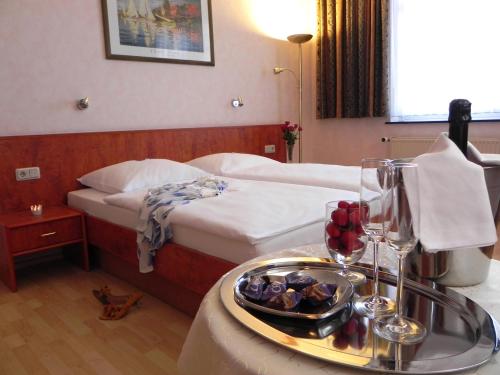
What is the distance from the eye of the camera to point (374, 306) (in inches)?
29.1

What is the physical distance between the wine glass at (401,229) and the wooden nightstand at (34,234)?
226 cm

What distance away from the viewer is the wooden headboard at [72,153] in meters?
2.61

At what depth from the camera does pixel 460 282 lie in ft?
2.69

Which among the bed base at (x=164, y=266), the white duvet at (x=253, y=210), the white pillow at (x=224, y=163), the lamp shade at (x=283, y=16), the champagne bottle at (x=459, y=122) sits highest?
the lamp shade at (x=283, y=16)

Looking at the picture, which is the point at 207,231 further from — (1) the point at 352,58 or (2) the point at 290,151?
(1) the point at 352,58

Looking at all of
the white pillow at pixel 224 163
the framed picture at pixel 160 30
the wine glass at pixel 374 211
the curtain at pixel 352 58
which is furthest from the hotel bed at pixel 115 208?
the curtain at pixel 352 58

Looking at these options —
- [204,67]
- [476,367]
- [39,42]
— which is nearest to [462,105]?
[476,367]

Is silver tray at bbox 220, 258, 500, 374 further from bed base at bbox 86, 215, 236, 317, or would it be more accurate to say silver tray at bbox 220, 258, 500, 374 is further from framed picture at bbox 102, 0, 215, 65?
framed picture at bbox 102, 0, 215, 65

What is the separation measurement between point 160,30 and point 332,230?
2.87 meters

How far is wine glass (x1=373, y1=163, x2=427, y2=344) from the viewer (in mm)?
622

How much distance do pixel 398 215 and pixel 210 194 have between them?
168 cm

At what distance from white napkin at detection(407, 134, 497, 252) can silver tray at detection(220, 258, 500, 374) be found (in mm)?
108

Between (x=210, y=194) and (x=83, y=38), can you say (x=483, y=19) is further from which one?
(x=83, y=38)

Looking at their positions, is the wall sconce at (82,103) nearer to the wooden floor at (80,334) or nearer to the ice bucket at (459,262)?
the wooden floor at (80,334)
